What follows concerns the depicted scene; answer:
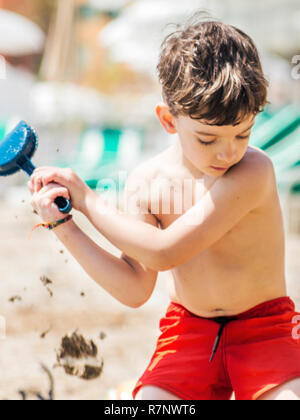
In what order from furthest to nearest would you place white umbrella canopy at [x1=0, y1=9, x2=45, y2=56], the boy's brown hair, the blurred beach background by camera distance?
white umbrella canopy at [x1=0, y1=9, x2=45, y2=56], the blurred beach background, the boy's brown hair

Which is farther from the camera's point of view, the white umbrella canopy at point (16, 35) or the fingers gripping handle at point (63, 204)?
the white umbrella canopy at point (16, 35)

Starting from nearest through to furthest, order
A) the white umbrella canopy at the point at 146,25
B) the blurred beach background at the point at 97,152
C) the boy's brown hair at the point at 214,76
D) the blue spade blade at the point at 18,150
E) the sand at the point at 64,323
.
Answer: the boy's brown hair at the point at 214,76, the blue spade blade at the point at 18,150, the sand at the point at 64,323, the blurred beach background at the point at 97,152, the white umbrella canopy at the point at 146,25

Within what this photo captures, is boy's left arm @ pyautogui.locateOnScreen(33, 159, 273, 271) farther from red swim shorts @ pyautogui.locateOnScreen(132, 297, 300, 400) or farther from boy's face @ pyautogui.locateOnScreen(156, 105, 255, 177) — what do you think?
red swim shorts @ pyautogui.locateOnScreen(132, 297, 300, 400)

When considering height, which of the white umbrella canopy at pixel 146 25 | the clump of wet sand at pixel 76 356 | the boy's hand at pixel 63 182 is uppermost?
the boy's hand at pixel 63 182

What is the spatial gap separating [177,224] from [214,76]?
1.28 feet

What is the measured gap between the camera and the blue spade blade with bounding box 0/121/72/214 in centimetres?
148

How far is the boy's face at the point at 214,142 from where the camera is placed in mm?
1379

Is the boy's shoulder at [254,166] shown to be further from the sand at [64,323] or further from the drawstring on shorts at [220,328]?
the sand at [64,323]

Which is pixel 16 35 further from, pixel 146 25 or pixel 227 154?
pixel 227 154

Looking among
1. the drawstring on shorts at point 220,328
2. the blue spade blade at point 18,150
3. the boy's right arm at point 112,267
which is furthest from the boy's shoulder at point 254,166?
the blue spade blade at point 18,150

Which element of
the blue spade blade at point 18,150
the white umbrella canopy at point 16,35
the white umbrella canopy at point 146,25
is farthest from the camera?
the white umbrella canopy at point 16,35

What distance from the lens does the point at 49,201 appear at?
55.2 inches

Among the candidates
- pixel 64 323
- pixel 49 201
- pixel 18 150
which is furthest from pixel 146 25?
pixel 49 201

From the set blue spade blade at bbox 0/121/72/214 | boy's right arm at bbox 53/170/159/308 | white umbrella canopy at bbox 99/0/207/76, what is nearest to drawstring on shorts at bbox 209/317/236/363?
boy's right arm at bbox 53/170/159/308
